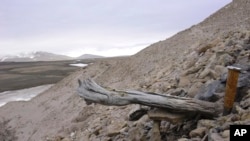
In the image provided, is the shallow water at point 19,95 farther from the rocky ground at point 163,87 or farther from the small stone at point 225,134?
the small stone at point 225,134

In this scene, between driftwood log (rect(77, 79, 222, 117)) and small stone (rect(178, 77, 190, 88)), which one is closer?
driftwood log (rect(77, 79, 222, 117))

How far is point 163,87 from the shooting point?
10266 mm

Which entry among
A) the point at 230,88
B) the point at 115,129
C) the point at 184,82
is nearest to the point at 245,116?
the point at 230,88

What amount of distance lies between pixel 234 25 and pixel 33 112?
36.3 feet

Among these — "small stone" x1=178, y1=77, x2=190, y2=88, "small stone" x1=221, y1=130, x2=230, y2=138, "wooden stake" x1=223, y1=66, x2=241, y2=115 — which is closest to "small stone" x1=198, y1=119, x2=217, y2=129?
"wooden stake" x1=223, y1=66, x2=241, y2=115

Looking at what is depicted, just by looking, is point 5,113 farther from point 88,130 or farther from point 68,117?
point 88,130

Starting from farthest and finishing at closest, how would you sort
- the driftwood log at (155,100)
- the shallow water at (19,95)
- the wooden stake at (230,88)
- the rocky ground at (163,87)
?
the shallow water at (19,95) < the rocky ground at (163,87) < the driftwood log at (155,100) < the wooden stake at (230,88)

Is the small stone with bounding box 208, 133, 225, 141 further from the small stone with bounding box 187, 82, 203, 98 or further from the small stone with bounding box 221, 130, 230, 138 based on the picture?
the small stone with bounding box 187, 82, 203, 98

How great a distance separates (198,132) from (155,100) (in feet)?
2.90

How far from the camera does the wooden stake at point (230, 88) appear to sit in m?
6.50

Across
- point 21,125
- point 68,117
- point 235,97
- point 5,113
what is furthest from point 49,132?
point 235,97

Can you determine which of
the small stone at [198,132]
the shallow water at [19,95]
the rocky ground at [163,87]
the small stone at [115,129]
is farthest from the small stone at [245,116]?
the shallow water at [19,95]

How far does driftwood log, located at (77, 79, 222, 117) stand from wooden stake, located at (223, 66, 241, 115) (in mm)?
202

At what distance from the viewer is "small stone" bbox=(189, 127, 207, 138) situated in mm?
6555
